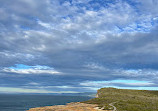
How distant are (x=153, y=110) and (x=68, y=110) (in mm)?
29772

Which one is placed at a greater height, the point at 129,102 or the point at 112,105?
the point at 129,102

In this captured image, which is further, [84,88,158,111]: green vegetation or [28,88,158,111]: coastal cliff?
[84,88,158,111]: green vegetation

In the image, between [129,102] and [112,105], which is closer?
[112,105]

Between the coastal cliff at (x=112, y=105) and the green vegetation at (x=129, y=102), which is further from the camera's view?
the green vegetation at (x=129, y=102)

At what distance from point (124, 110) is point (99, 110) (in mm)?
8809

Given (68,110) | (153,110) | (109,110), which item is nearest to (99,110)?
(109,110)

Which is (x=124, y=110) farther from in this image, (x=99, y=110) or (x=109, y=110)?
(x=99, y=110)

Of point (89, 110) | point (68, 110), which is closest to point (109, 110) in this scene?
point (89, 110)

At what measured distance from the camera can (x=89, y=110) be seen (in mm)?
53188

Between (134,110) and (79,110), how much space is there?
63.2ft

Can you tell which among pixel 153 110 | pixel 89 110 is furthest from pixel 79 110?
pixel 153 110

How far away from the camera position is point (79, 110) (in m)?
53.9

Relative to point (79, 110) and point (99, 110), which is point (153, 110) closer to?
point (99, 110)

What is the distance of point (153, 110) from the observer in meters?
52.6
